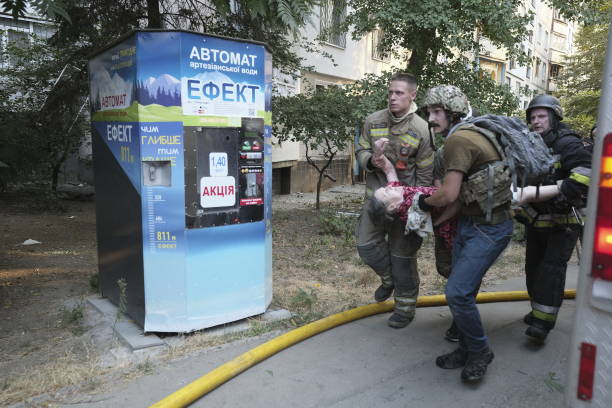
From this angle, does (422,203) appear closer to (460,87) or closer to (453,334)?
(453,334)

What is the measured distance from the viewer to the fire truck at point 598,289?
5.96 ft

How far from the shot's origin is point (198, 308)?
392 centimetres

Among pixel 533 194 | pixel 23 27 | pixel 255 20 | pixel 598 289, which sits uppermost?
pixel 23 27

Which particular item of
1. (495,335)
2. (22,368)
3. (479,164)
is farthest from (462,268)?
(22,368)

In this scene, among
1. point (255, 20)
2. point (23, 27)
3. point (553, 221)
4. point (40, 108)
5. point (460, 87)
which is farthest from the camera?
point (23, 27)

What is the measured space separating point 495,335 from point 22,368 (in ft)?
11.6

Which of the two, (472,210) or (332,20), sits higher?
(332,20)

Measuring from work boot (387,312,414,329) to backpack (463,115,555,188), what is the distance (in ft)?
4.96

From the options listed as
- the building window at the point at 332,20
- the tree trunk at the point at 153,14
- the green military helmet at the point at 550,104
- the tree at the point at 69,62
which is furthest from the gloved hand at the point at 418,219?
the tree trunk at the point at 153,14

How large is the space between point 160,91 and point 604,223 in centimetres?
291

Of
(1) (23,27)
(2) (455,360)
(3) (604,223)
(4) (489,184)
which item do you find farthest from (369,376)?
(1) (23,27)

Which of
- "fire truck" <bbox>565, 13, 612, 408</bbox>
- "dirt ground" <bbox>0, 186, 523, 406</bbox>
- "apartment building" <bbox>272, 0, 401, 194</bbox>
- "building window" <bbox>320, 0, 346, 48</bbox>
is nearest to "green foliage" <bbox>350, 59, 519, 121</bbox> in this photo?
"building window" <bbox>320, 0, 346, 48</bbox>

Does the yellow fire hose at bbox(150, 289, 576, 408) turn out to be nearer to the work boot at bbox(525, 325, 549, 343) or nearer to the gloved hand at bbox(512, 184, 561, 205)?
the work boot at bbox(525, 325, 549, 343)

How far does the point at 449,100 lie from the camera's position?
3.38 metres
